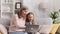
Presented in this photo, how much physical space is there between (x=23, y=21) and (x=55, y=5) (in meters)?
0.60

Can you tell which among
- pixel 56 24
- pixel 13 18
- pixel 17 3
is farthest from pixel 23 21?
pixel 56 24

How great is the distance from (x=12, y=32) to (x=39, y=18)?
48 cm

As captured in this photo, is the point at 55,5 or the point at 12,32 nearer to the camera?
the point at 12,32

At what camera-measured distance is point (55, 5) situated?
8.01ft

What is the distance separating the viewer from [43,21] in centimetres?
234

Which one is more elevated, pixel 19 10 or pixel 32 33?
pixel 19 10

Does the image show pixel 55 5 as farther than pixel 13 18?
Yes

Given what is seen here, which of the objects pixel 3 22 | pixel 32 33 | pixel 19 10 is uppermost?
pixel 19 10

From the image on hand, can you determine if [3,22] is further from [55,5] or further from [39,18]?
[55,5]

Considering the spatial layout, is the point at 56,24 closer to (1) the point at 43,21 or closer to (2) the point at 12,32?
(1) the point at 43,21

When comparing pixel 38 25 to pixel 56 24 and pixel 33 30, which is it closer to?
pixel 33 30

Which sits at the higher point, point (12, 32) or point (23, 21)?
point (23, 21)

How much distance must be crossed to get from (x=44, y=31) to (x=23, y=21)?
370 mm

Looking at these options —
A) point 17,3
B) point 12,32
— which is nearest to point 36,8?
point 17,3
